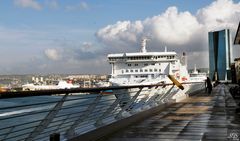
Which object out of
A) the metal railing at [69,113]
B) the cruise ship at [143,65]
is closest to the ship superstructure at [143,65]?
the cruise ship at [143,65]

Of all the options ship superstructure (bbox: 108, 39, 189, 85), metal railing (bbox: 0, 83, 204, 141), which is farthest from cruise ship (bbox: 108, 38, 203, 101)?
metal railing (bbox: 0, 83, 204, 141)

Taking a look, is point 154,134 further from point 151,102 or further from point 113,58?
point 113,58

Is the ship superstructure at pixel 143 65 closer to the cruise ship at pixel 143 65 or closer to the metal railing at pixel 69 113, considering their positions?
the cruise ship at pixel 143 65

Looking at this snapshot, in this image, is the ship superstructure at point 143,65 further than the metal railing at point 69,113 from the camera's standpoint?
Yes

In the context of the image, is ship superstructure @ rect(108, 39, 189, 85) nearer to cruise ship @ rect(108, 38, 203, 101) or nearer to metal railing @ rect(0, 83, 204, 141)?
cruise ship @ rect(108, 38, 203, 101)

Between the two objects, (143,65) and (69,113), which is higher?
(143,65)

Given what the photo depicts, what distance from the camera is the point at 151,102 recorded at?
52.1 feet

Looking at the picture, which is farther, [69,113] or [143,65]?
[143,65]

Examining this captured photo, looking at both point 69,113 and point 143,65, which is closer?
point 69,113

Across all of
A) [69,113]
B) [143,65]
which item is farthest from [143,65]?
[69,113]

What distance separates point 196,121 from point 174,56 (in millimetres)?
52501

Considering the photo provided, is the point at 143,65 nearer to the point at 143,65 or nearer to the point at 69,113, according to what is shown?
the point at 143,65

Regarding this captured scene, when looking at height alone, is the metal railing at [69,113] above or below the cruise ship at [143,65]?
below

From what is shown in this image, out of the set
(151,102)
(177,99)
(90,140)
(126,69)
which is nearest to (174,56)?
(126,69)
